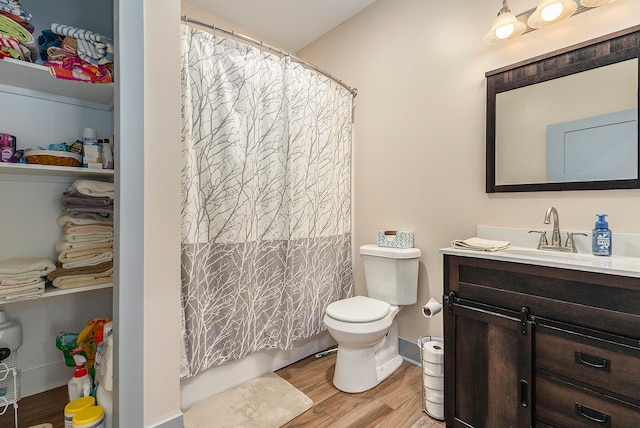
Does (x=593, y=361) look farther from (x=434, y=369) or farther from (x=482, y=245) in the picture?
(x=434, y=369)

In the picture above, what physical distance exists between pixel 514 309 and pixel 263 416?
133cm

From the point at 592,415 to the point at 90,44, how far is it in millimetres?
2570

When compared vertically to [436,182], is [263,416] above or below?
below

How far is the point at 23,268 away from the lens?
4.10 feet

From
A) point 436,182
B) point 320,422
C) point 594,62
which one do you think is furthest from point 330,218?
point 594,62

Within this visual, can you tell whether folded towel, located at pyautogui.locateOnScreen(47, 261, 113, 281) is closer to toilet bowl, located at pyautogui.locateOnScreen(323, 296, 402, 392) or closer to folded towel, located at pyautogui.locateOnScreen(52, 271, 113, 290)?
folded towel, located at pyautogui.locateOnScreen(52, 271, 113, 290)

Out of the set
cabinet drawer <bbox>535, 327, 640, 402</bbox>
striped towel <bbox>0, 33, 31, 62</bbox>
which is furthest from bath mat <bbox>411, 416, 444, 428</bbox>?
striped towel <bbox>0, 33, 31, 62</bbox>

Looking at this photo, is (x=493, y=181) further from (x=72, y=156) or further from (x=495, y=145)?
(x=72, y=156)

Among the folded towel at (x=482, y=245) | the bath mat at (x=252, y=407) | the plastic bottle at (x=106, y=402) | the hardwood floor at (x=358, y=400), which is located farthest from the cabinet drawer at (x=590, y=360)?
the plastic bottle at (x=106, y=402)

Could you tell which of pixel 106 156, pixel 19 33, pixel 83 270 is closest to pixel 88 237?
pixel 83 270

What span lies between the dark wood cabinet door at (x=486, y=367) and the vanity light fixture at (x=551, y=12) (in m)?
1.43

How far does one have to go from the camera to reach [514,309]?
4.02 ft

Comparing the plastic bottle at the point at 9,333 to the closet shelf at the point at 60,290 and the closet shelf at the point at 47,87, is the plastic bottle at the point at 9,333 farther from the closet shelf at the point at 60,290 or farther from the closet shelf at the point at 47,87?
the closet shelf at the point at 47,87

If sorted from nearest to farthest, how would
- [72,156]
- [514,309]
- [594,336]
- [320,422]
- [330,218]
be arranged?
[594,336] < [514,309] < [72,156] < [320,422] < [330,218]
